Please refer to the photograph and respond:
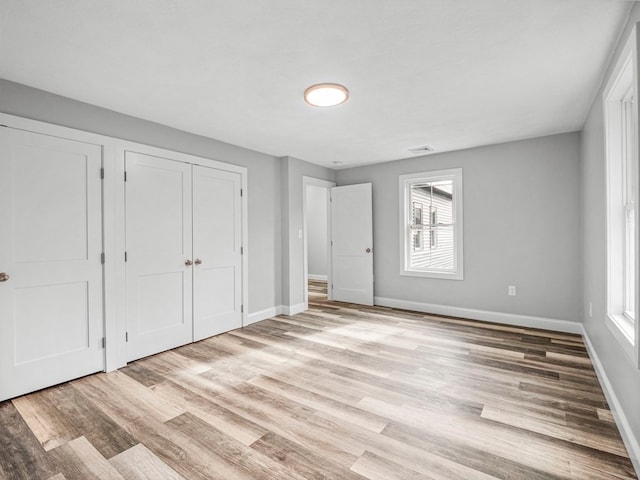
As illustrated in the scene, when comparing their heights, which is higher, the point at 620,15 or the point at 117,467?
the point at 620,15

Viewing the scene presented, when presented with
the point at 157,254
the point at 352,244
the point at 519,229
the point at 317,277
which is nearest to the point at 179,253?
the point at 157,254

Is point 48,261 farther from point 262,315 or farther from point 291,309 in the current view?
point 291,309

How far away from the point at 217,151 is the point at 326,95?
1920 mm

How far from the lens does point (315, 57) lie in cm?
226

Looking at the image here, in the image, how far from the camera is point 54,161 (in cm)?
274

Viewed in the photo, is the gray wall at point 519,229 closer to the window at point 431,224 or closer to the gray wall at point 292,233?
the window at point 431,224

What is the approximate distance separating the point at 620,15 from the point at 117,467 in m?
3.72

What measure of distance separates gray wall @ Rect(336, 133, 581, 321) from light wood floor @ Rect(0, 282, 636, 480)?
34.0 inches

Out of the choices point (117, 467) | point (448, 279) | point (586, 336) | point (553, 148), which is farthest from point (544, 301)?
point (117, 467)

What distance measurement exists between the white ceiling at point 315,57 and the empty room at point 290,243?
0.02 m

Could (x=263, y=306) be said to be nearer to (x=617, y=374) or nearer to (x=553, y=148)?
(x=617, y=374)

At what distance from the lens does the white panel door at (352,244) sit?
18.7 ft

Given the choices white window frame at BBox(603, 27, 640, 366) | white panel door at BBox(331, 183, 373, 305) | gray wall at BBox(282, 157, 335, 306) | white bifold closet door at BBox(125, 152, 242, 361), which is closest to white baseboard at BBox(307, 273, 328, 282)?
white panel door at BBox(331, 183, 373, 305)

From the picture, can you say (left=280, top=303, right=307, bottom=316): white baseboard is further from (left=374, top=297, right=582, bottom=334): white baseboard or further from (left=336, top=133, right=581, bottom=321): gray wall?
(left=336, top=133, right=581, bottom=321): gray wall
